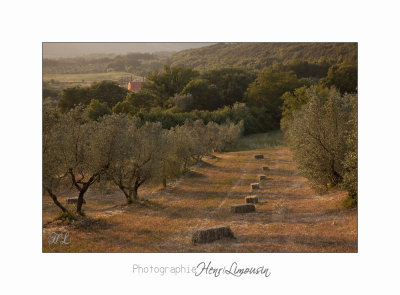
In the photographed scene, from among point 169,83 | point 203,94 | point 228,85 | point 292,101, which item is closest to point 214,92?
point 203,94

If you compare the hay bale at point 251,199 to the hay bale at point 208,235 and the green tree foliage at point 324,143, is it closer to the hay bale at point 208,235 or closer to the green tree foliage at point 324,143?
the green tree foliage at point 324,143

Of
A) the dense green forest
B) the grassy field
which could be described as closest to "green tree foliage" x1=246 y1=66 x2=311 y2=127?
the dense green forest

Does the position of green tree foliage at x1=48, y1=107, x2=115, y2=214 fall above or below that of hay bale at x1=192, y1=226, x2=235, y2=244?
above

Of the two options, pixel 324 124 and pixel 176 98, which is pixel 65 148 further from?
pixel 176 98

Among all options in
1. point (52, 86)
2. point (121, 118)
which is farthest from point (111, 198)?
point (52, 86)

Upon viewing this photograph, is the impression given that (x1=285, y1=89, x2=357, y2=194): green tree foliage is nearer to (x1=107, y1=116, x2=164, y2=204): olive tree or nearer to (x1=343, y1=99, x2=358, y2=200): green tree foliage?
(x1=343, y1=99, x2=358, y2=200): green tree foliage

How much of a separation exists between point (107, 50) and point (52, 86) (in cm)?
439

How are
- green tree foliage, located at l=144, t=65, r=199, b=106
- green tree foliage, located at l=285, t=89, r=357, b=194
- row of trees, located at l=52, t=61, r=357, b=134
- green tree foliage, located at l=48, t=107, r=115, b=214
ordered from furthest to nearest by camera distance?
green tree foliage, located at l=144, t=65, r=199, b=106
row of trees, located at l=52, t=61, r=357, b=134
green tree foliage, located at l=285, t=89, r=357, b=194
green tree foliage, located at l=48, t=107, r=115, b=214

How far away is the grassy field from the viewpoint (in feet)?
46.9

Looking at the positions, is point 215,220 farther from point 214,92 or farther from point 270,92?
point 214,92
